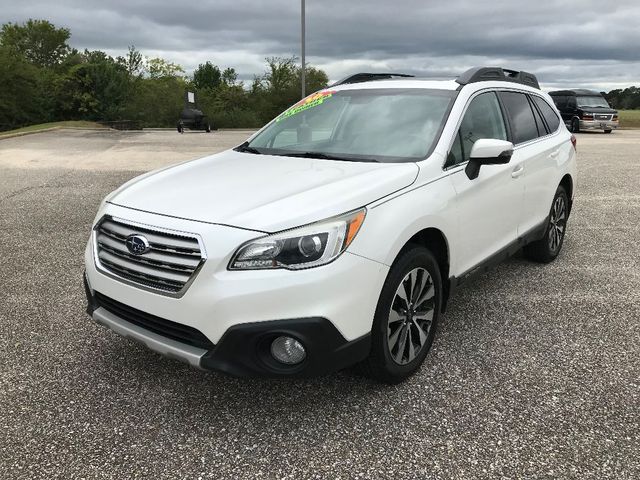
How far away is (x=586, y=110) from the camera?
2628cm

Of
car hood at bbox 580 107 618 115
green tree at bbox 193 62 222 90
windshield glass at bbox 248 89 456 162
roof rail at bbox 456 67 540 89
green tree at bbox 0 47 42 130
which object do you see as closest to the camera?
windshield glass at bbox 248 89 456 162

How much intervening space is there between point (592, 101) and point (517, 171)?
1027 inches

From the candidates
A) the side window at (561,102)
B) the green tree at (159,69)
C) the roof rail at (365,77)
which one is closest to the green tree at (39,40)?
the green tree at (159,69)

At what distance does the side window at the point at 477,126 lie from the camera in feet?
11.9

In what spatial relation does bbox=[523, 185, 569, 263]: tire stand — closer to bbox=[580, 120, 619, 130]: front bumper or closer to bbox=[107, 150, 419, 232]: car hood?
bbox=[107, 150, 419, 232]: car hood

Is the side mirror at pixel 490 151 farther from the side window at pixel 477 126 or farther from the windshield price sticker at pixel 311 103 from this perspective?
the windshield price sticker at pixel 311 103

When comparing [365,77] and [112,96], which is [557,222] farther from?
[112,96]

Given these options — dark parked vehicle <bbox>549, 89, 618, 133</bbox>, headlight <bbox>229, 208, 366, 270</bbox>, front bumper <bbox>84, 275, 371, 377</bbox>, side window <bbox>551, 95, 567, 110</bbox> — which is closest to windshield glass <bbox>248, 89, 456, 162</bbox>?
headlight <bbox>229, 208, 366, 270</bbox>

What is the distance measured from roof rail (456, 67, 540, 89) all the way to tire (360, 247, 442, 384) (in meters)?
1.60

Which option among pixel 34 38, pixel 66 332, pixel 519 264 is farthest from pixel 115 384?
pixel 34 38

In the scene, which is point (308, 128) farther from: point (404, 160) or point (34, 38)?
point (34, 38)

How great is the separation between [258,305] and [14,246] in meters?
4.77

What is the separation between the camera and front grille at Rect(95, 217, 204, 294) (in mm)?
2631

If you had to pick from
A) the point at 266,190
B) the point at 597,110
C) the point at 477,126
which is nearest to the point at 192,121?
the point at 597,110
